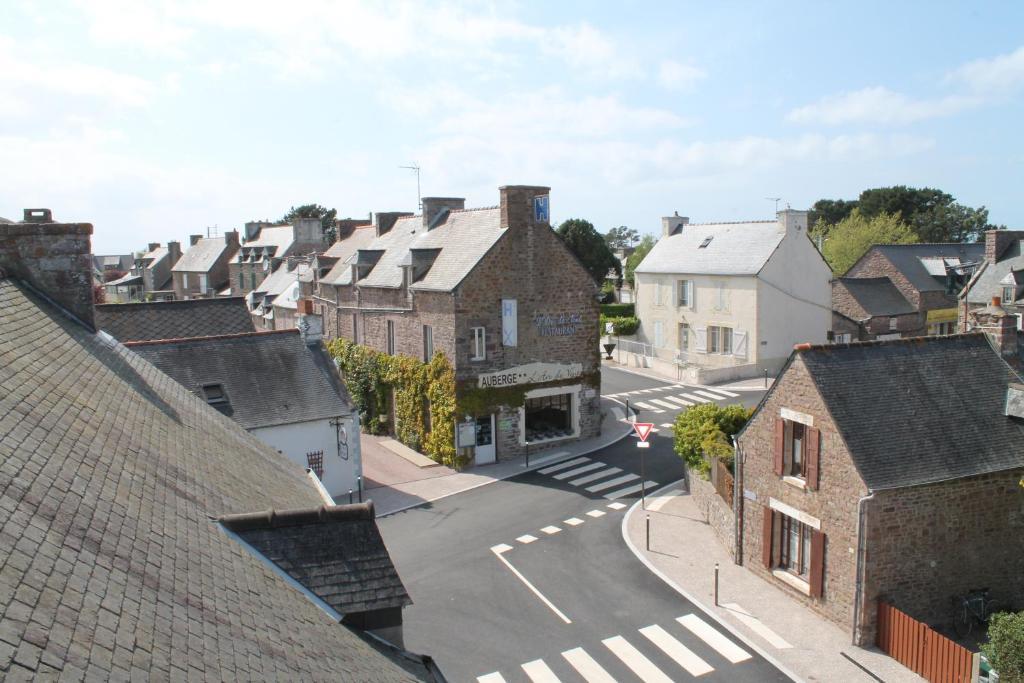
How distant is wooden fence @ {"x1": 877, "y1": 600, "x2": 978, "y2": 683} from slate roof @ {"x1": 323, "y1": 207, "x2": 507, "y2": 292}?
17054mm

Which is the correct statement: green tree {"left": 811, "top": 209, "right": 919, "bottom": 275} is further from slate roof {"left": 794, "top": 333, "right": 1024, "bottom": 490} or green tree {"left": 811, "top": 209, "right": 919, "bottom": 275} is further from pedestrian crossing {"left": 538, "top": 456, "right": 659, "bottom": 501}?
slate roof {"left": 794, "top": 333, "right": 1024, "bottom": 490}

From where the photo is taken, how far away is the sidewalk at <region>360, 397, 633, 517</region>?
2417 centimetres

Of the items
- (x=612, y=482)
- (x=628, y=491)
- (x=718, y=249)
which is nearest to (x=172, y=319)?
(x=612, y=482)

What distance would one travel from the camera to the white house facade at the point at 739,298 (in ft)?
132

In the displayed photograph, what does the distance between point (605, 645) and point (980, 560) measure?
26.5 feet

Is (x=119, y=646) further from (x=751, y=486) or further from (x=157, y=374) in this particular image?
(x=751, y=486)

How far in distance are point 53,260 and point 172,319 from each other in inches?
632

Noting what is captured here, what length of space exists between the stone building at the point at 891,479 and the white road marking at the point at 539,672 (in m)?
6.01

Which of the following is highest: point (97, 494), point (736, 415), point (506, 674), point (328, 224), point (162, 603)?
point (328, 224)

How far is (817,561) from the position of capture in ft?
51.4

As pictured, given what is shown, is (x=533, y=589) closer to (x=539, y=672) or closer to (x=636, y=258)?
(x=539, y=672)

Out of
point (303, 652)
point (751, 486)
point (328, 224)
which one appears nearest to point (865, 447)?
point (751, 486)

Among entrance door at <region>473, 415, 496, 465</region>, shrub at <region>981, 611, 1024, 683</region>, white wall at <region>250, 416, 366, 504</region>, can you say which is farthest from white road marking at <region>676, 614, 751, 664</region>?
entrance door at <region>473, 415, 496, 465</region>

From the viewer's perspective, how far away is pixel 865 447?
15.0m
